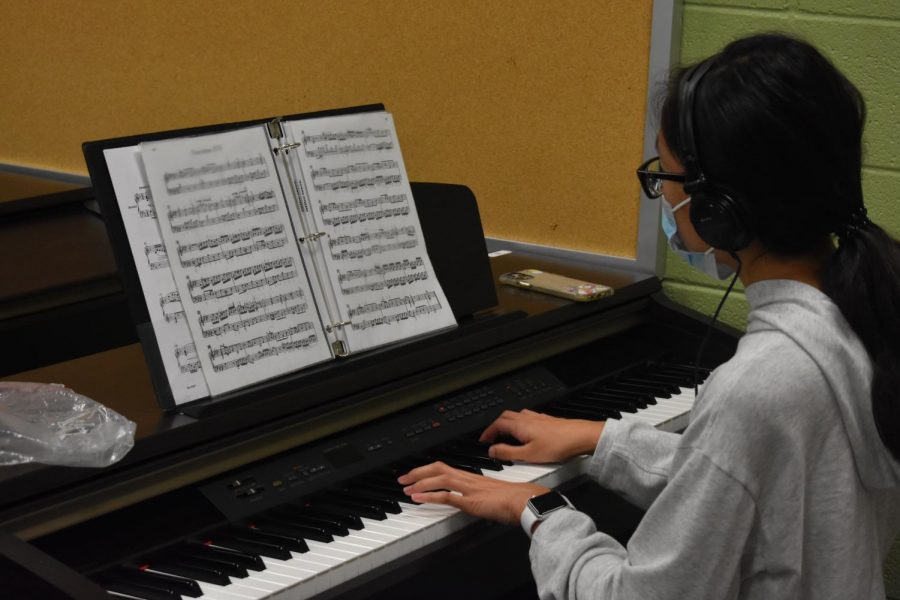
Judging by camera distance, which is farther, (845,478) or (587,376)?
(587,376)

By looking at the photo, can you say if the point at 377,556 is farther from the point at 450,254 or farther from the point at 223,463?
the point at 450,254

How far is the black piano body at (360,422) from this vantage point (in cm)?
142

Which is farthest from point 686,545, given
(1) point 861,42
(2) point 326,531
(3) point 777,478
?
(1) point 861,42

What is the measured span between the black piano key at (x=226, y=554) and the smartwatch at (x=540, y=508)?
347 mm

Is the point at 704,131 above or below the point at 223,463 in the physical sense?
above

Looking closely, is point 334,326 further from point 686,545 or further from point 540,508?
point 686,545

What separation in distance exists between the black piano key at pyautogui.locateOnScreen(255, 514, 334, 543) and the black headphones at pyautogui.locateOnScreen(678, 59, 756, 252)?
0.65 metres

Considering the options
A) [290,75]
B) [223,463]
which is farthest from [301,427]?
[290,75]

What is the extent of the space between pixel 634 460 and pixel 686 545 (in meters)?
0.48

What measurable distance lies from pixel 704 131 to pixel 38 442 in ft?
3.04

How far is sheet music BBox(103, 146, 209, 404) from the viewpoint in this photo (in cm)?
152

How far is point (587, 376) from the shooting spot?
2.07 metres

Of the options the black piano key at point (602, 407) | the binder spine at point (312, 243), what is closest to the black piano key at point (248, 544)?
the binder spine at point (312, 243)

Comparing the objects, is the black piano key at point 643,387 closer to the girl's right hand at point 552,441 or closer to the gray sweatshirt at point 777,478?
the girl's right hand at point 552,441
